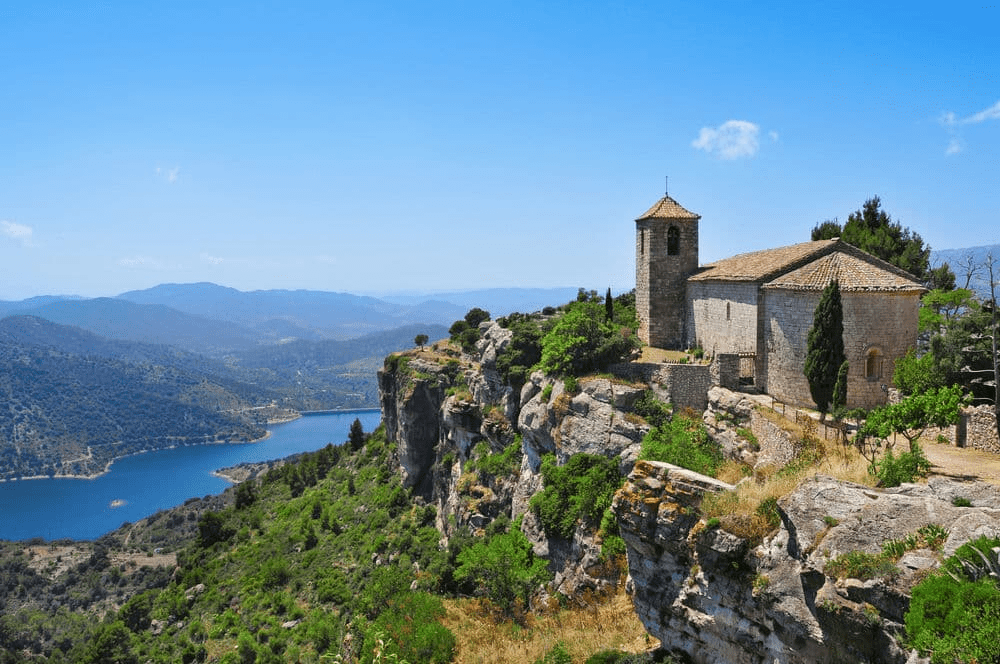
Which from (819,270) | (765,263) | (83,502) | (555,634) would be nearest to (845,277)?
(819,270)

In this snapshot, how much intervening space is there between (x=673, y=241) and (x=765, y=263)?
23.9 ft

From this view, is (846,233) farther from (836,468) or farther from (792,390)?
(836,468)

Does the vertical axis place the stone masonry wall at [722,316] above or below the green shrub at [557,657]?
above

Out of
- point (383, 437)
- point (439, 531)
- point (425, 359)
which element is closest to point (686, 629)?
point (439, 531)

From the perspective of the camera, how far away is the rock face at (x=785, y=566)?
1119 centimetres

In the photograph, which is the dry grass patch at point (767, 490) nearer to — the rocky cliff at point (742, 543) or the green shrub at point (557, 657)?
the rocky cliff at point (742, 543)

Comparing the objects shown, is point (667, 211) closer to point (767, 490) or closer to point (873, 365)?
point (873, 365)

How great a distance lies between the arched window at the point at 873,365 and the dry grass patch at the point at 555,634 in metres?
13.4

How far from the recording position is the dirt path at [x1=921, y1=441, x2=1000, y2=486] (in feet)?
49.8

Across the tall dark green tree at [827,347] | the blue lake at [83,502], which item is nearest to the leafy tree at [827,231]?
the tall dark green tree at [827,347]

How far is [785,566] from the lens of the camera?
1354 cm

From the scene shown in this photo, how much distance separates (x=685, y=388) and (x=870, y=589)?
17.9 m

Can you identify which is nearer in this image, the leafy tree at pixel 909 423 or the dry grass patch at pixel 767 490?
the leafy tree at pixel 909 423

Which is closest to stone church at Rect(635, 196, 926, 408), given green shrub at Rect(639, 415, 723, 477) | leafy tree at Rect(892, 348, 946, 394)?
leafy tree at Rect(892, 348, 946, 394)
